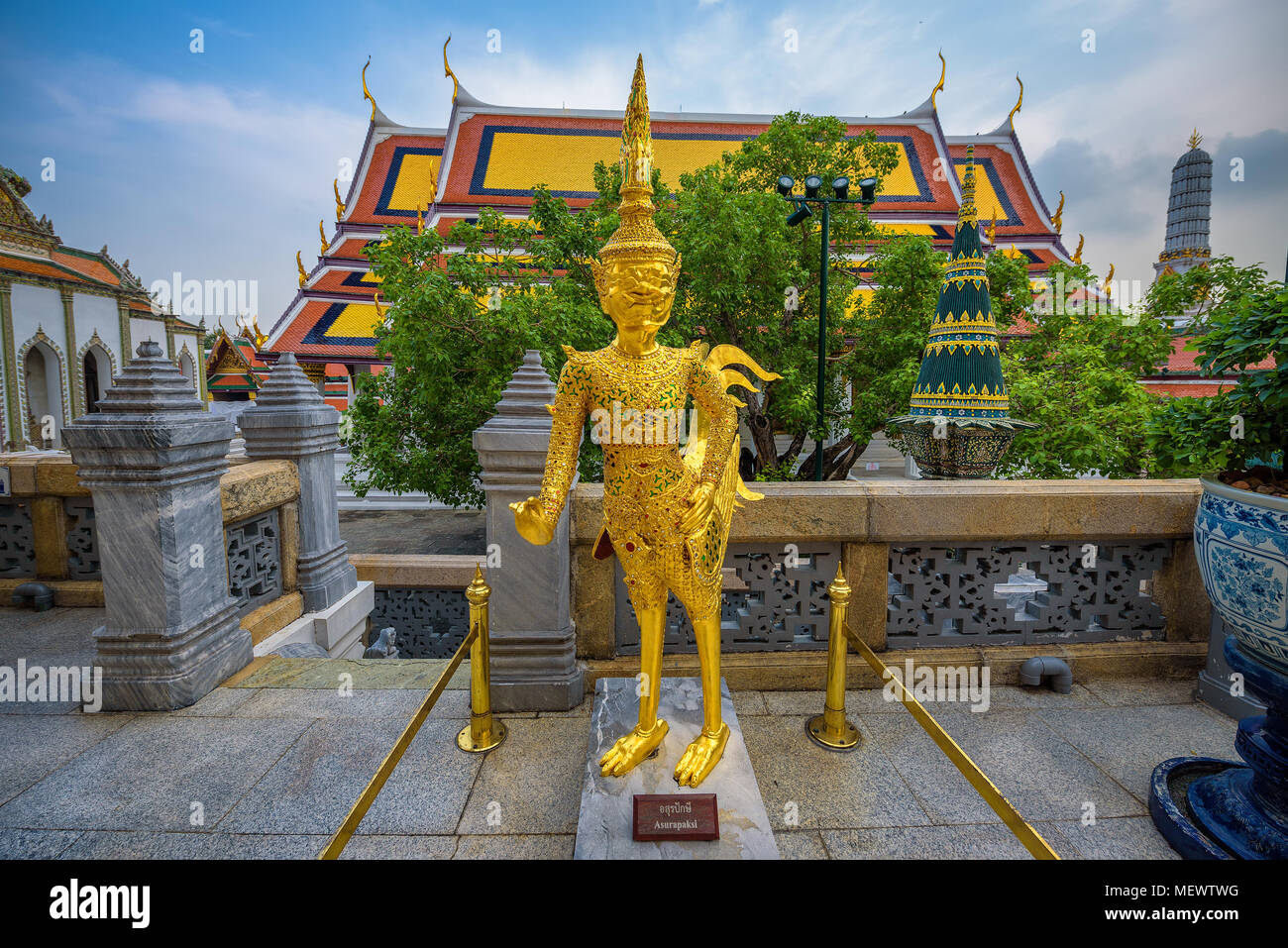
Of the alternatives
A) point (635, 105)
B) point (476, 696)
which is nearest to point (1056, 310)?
point (635, 105)

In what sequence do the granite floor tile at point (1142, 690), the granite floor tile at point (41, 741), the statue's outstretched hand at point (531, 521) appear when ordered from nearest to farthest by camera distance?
the statue's outstretched hand at point (531, 521)
the granite floor tile at point (41, 741)
the granite floor tile at point (1142, 690)

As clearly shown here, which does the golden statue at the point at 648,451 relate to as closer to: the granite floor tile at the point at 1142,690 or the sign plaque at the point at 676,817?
the sign plaque at the point at 676,817

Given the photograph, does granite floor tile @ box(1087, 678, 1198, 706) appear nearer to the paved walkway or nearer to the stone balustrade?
the paved walkway

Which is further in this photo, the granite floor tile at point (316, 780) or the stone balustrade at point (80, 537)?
the stone balustrade at point (80, 537)

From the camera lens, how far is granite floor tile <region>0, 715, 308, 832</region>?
270cm

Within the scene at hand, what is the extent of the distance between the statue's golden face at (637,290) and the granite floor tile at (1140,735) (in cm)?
329

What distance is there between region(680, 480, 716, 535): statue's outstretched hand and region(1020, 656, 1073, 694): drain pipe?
2.69 m

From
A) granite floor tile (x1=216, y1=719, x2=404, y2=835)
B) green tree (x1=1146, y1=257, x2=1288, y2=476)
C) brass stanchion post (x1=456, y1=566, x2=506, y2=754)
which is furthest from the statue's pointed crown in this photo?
granite floor tile (x1=216, y1=719, x2=404, y2=835)

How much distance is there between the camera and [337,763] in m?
3.08

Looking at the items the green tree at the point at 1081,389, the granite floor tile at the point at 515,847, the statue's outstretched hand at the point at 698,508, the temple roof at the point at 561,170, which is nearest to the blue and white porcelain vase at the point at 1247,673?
the statue's outstretched hand at the point at 698,508

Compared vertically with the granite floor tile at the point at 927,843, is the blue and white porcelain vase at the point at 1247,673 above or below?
above

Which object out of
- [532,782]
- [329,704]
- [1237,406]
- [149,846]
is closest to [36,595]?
[329,704]

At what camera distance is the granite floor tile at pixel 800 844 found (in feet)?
8.16

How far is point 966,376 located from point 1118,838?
4.50 metres
